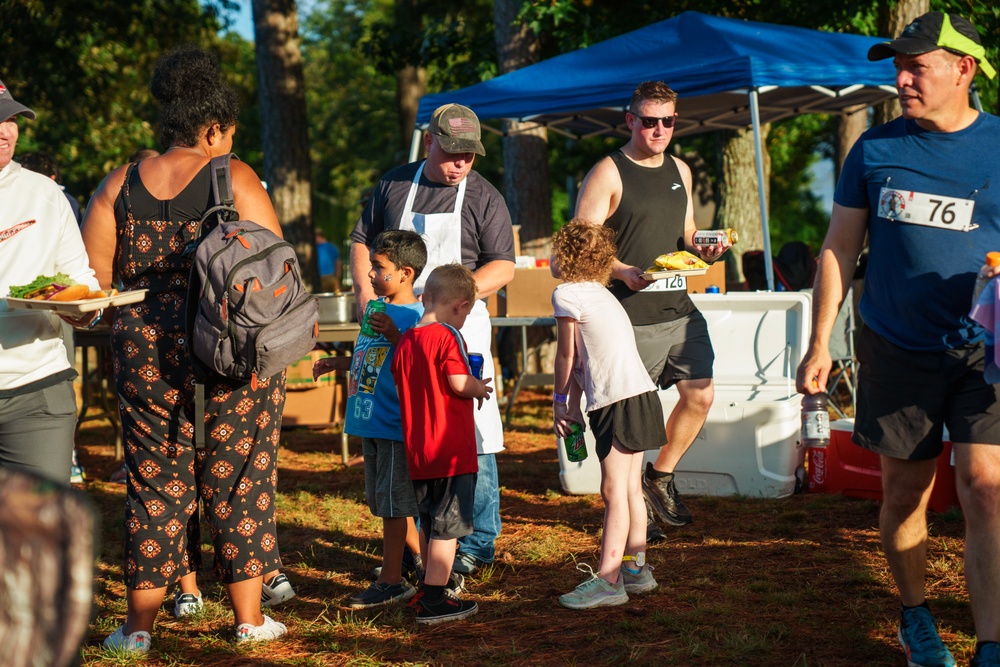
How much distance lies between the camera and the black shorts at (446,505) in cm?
404

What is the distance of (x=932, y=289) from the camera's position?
3.23m

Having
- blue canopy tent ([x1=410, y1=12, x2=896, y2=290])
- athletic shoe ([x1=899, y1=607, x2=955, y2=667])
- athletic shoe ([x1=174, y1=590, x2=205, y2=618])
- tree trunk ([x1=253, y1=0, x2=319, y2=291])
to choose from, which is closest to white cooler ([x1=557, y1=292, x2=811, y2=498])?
blue canopy tent ([x1=410, y1=12, x2=896, y2=290])

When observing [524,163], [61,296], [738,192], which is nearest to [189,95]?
[61,296]

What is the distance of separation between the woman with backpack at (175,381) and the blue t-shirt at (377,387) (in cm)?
51


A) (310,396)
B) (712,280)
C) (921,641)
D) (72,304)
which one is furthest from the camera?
(310,396)

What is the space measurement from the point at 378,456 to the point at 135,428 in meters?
0.99

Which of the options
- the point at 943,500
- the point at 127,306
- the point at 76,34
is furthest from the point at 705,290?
the point at 76,34

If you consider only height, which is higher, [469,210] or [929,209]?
[469,210]

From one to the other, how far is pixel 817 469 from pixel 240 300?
3976 mm

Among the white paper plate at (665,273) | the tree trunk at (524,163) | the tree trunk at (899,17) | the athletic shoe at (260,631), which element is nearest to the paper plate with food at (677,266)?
the white paper plate at (665,273)

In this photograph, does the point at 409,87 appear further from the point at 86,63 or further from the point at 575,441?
the point at 575,441

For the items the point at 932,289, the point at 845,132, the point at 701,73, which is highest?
the point at 845,132

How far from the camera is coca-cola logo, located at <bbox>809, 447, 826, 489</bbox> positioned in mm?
6289

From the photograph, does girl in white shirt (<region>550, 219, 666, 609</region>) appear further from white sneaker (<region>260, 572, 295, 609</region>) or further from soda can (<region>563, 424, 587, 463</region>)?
white sneaker (<region>260, 572, 295, 609</region>)
